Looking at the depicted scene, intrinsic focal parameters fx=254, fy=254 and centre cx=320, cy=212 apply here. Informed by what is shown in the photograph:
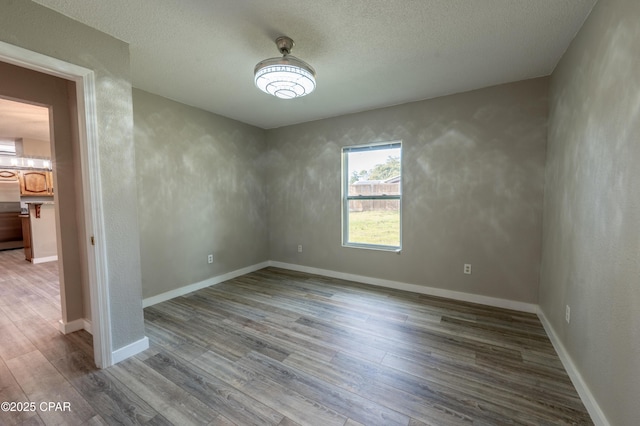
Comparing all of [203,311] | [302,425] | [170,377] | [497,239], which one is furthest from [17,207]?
[497,239]

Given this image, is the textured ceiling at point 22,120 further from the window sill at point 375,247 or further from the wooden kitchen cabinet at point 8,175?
the window sill at point 375,247

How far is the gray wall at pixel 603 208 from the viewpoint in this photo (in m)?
1.21

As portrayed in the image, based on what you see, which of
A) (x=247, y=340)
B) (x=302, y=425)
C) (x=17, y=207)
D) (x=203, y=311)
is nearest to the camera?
(x=302, y=425)

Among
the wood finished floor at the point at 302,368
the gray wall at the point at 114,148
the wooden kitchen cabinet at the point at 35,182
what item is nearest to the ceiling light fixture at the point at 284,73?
the gray wall at the point at 114,148

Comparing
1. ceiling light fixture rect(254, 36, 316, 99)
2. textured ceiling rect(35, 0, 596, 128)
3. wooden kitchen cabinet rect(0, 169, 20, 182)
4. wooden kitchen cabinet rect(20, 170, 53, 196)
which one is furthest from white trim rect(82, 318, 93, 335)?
wooden kitchen cabinet rect(0, 169, 20, 182)

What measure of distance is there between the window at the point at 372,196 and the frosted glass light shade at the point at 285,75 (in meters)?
1.80

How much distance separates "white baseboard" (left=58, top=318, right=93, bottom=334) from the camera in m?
2.43

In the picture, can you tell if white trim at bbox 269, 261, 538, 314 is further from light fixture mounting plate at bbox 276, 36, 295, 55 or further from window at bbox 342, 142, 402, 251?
light fixture mounting plate at bbox 276, 36, 295, 55

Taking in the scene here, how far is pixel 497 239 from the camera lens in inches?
114

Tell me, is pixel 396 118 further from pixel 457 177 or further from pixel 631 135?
pixel 631 135

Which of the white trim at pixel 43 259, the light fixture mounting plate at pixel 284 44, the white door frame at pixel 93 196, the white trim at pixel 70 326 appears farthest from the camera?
the white trim at pixel 43 259

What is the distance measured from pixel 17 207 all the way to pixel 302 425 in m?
9.66

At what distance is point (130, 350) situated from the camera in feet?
6.77

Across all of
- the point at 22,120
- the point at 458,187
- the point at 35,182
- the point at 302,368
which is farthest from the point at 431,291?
the point at 35,182
